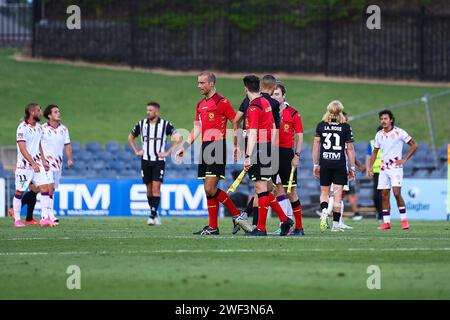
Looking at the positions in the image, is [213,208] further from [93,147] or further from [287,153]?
[93,147]

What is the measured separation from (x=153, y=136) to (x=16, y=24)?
1118 inches

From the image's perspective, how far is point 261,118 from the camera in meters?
15.9

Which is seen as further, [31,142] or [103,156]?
[103,156]

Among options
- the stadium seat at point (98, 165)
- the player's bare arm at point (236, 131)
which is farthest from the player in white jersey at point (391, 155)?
the stadium seat at point (98, 165)

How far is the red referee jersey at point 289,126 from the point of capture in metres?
17.7

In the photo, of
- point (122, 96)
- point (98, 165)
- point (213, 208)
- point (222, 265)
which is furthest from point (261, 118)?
point (122, 96)

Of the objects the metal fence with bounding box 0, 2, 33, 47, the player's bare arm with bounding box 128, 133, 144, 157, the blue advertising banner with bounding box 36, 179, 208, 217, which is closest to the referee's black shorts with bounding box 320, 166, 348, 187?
the player's bare arm with bounding box 128, 133, 144, 157

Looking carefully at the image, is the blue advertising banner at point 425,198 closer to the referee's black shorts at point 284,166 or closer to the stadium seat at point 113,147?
the stadium seat at point 113,147

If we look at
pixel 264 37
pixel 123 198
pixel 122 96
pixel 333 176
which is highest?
pixel 264 37

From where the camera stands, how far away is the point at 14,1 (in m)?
50.5

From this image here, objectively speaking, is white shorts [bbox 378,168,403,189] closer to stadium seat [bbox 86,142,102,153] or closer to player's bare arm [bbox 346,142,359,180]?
player's bare arm [bbox 346,142,359,180]
